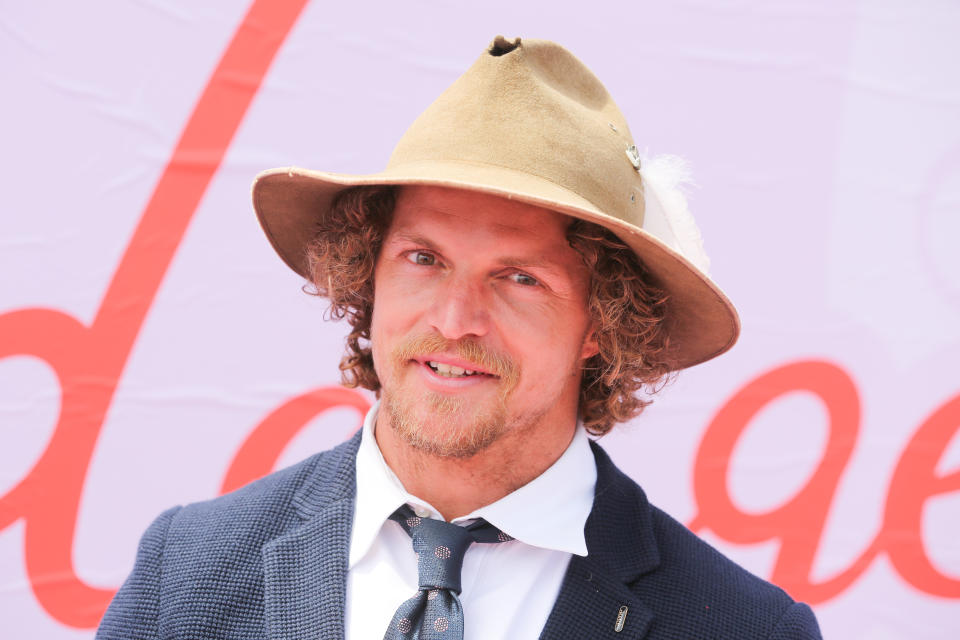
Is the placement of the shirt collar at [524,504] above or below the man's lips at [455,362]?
below

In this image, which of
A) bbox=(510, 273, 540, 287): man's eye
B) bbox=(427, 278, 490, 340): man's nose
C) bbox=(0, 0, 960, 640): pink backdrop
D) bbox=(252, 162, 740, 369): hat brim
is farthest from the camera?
bbox=(0, 0, 960, 640): pink backdrop

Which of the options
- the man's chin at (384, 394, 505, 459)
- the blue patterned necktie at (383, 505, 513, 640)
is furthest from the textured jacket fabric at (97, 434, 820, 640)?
the man's chin at (384, 394, 505, 459)

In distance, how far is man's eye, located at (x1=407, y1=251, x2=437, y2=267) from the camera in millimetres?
1976

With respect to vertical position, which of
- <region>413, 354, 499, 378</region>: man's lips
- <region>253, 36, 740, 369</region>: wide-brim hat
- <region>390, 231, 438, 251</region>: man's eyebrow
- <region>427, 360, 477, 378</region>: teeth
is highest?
<region>253, 36, 740, 369</region>: wide-brim hat

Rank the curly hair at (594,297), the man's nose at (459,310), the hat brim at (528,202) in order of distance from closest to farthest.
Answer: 1. the hat brim at (528,202)
2. the man's nose at (459,310)
3. the curly hair at (594,297)

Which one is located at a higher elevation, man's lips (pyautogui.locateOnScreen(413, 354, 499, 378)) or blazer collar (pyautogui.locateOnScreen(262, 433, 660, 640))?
man's lips (pyautogui.locateOnScreen(413, 354, 499, 378))

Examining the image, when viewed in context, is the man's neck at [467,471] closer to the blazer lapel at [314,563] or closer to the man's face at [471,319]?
the man's face at [471,319]

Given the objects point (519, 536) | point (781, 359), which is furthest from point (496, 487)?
point (781, 359)

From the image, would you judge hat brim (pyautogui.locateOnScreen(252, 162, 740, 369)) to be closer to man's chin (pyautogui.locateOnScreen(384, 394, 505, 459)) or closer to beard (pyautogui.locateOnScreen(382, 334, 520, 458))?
beard (pyautogui.locateOnScreen(382, 334, 520, 458))

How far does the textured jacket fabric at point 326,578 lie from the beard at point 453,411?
0.27 m

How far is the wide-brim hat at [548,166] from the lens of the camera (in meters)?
1.82

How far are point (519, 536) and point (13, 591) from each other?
1620mm

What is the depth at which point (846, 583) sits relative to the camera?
291cm

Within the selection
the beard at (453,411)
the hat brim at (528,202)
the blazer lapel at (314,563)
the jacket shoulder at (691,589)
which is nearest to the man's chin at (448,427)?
the beard at (453,411)
